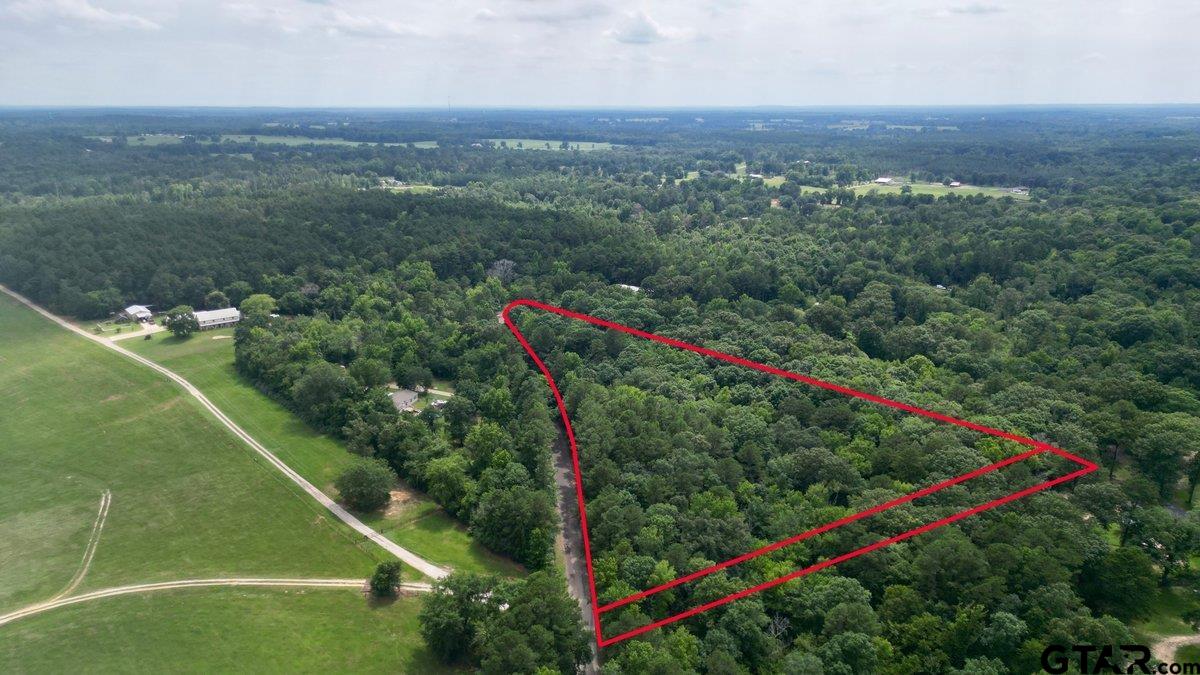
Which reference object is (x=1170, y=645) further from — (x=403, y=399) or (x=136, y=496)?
(x=136, y=496)

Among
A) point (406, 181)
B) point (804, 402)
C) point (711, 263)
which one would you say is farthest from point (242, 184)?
point (804, 402)

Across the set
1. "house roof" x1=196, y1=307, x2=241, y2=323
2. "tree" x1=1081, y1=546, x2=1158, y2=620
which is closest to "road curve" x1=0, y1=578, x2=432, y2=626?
"tree" x1=1081, y1=546, x2=1158, y2=620

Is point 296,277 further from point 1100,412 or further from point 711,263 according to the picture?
point 1100,412

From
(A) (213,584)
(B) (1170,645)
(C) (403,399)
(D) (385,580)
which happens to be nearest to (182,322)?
(C) (403,399)

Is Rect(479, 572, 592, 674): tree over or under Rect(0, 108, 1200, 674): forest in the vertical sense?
under

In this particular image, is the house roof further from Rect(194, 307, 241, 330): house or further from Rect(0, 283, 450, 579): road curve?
Rect(0, 283, 450, 579): road curve
